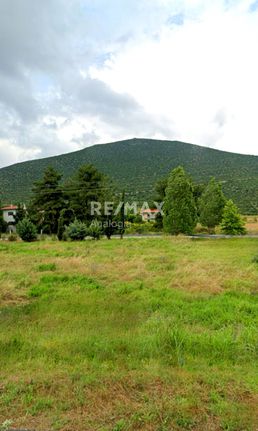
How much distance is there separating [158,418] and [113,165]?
90.1 meters

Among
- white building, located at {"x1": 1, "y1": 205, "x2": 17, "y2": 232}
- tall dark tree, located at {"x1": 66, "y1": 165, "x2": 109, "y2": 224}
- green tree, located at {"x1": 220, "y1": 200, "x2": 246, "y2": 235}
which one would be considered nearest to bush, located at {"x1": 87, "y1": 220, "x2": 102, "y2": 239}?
tall dark tree, located at {"x1": 66, "y1": 165, "x2": 109, "y2": 224}

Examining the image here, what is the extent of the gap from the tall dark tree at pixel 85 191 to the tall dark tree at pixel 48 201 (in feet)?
5.08

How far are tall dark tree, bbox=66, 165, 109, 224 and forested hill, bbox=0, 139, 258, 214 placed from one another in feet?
78.6

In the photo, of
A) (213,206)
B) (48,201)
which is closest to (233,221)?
(213,206)

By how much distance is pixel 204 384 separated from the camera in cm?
406

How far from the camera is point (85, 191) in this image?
41.2 m

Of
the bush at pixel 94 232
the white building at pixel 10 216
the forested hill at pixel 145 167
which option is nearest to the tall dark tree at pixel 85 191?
the bush at pixel 94 232

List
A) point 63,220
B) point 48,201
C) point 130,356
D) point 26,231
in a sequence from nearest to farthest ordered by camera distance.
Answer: point 130,356
point 26,231
point 63,220
point 48,201

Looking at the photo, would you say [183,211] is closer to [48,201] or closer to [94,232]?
[94,232]

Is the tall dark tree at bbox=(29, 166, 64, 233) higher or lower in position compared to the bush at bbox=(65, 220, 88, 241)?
higher

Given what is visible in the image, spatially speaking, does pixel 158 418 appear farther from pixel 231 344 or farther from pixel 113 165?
pixel 113 165

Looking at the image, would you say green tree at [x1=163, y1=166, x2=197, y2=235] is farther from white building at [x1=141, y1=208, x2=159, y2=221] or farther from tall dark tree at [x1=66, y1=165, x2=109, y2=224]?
white building at [x1=141, y1=208, x2=159, y2=221]

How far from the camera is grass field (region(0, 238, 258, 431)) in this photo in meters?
3.46

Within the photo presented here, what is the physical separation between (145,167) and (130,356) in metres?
86.3
